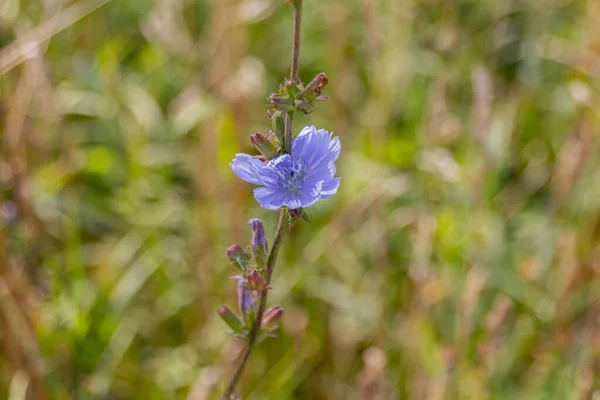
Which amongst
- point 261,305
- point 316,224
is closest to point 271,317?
point 261,305

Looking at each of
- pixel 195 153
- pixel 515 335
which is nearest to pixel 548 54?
pixel 515 335

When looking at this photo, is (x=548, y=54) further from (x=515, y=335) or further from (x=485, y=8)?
(x=515, y=335)

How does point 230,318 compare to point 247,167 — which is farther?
point 230,318

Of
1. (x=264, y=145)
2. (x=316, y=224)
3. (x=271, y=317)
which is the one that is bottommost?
(x=271, y=317)

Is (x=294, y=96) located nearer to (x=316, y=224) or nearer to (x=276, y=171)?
(x=276, y=171)

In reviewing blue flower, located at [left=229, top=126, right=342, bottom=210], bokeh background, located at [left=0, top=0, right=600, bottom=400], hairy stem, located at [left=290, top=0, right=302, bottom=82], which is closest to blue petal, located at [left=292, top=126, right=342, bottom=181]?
blue flower, located at [left=229, top=126, right=342, bottom=210]

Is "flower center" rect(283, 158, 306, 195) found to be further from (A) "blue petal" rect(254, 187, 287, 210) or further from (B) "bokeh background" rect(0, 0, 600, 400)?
(B) "bokeh background" rect(0, 0, 600, 400)
